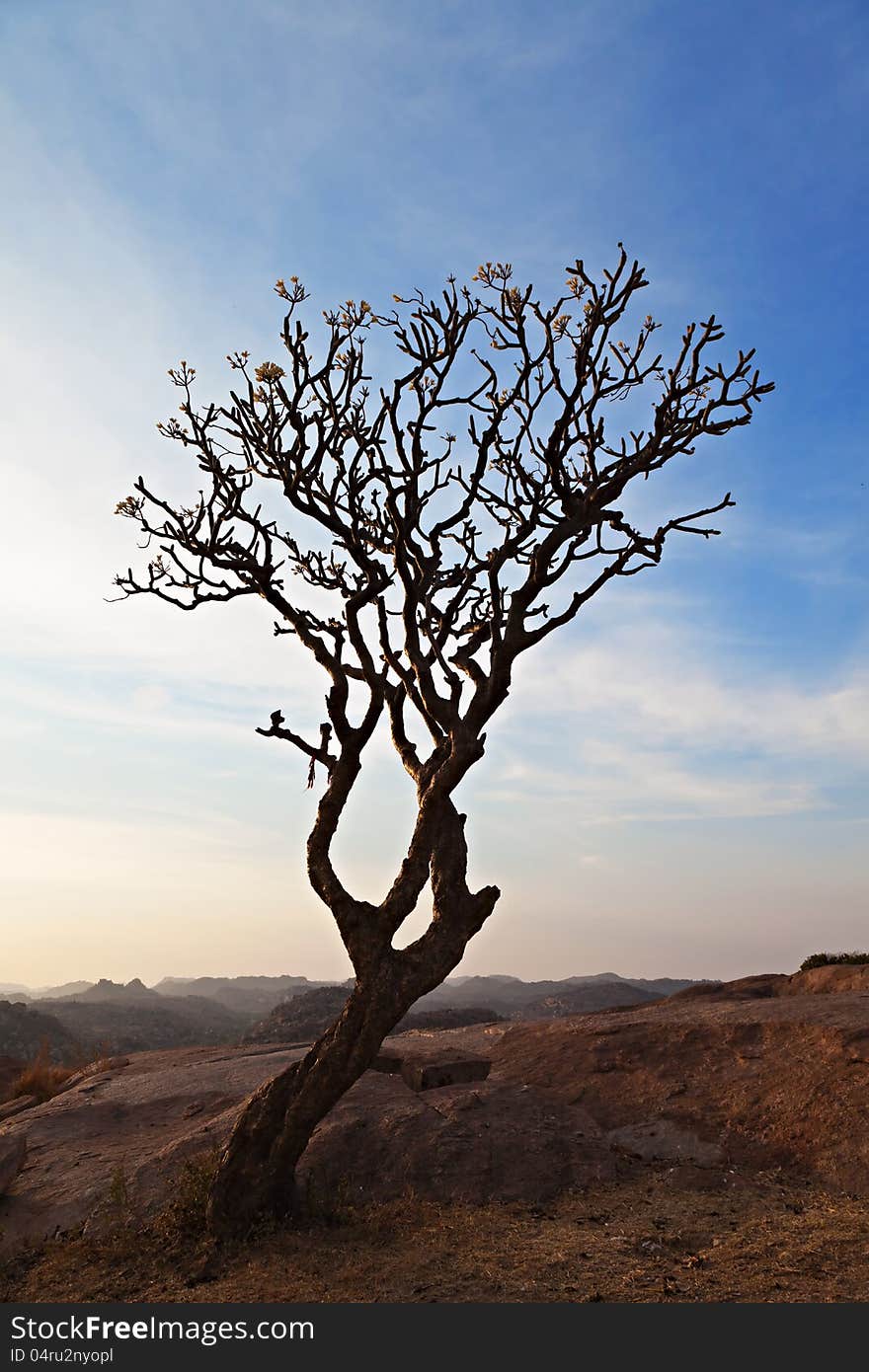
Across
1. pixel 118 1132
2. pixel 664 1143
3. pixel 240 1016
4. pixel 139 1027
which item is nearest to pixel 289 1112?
pixel 664 1143

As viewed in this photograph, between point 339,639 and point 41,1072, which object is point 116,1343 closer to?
point 339,639

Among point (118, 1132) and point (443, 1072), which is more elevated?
point (443, 1072)

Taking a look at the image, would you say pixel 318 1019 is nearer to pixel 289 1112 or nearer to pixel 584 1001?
pixel 584 1001

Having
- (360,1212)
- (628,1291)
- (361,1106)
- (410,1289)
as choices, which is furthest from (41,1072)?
(628,1291)

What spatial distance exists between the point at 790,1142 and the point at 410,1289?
6.19 meters

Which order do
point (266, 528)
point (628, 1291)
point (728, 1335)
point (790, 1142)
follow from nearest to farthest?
point (728, 1335) → point (628, 1291) → point (790, 1142) → point (266, 528)

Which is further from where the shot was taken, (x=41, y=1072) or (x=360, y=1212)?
(x=41, y=1072)

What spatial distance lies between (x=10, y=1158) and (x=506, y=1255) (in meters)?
6.80

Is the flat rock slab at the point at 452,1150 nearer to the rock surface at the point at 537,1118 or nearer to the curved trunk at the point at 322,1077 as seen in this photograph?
the rock surface at the point at 537,1118

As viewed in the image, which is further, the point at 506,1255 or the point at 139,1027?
the point at 139,1027

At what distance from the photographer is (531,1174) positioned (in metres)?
10.3

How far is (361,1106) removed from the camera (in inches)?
461

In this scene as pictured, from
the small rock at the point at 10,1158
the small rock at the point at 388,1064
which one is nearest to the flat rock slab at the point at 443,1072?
the small rock at the point at 388,1064

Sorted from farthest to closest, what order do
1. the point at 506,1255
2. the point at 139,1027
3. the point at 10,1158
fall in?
the point at 139,1027 → the point at 10,1158 → the point at 506,1255
